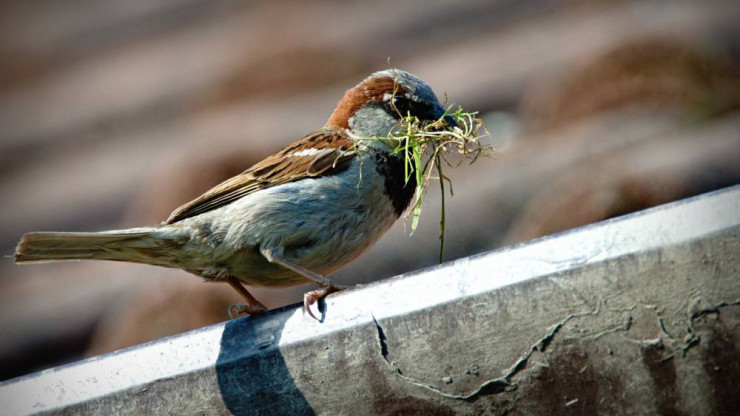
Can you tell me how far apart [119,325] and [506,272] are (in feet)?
5.95

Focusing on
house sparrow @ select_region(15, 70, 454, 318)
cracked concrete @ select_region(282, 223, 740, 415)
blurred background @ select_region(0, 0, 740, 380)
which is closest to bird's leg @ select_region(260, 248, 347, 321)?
house sparrow @ select_region(15, 70, 454, 318)

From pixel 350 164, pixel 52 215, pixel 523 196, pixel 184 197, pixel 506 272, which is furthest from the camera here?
pixel 52 215

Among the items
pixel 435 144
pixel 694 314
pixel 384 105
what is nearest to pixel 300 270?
pixel 435 144

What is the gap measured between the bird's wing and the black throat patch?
0.10 meters

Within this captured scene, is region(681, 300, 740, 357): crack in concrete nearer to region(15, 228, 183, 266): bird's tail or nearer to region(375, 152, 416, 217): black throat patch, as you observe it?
region(375, 152, 416, 217): black throat patch

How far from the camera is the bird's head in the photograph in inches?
109

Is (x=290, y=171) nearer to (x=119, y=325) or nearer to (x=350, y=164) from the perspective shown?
(x=350, y=164)

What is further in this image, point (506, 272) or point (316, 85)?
point (316, 85)

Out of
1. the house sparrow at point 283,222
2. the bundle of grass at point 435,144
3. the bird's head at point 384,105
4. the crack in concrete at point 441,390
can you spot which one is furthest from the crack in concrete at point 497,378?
the bird's head at point 384,105

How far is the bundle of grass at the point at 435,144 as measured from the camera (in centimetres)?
238

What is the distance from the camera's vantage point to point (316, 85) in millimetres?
3705

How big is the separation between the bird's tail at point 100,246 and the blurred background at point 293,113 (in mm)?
284

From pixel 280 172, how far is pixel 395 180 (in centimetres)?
35

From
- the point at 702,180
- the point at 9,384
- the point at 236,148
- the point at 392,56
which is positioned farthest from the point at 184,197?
the point at 702,180
